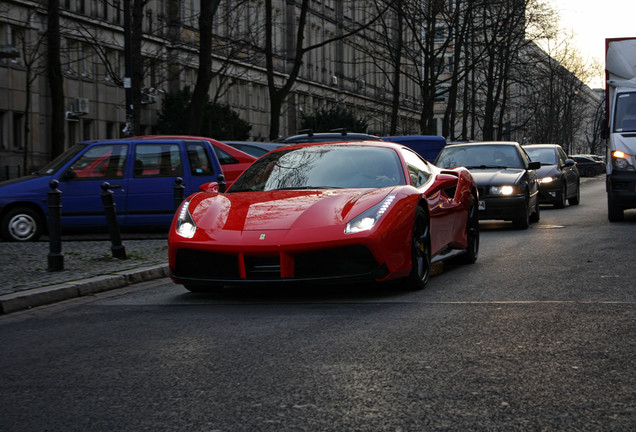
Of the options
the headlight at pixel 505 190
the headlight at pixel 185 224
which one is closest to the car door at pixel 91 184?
the headlight at pixel 505 190

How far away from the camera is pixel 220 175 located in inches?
618

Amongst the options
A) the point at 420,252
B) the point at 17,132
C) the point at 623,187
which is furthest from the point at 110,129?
the point at 420,252

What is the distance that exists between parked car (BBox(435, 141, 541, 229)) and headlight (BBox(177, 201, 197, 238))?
8831 millimetres

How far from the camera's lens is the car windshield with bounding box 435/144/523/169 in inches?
707

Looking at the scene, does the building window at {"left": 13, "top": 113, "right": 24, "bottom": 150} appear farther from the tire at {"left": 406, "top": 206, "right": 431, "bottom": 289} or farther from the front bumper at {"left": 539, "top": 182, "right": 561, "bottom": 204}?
the tire at {"left": 406, "top": 206, "right": 431, "bottom": 289}

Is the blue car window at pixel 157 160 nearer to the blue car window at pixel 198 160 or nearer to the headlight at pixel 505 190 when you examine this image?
the blue car window at pixel 198 160

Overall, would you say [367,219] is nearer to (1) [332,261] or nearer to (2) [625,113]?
(1) [332,261]

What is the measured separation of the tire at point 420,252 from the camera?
8.68 meters

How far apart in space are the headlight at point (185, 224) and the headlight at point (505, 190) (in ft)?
29.4

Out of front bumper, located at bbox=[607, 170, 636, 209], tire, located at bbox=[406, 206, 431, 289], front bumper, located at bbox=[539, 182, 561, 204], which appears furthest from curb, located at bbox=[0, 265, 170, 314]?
front bumper, located at bbox=[539, 182, 561, 204]

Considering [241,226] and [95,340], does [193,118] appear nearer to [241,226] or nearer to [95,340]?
[241,226]

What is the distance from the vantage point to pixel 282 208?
27.8 feet

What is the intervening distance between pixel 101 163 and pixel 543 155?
1206cm

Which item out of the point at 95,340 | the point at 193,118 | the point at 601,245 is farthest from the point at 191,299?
the point at 193,118
